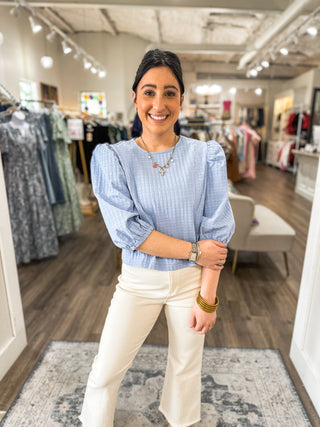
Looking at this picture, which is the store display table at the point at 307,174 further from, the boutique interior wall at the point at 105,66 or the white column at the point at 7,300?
the white column at the point at 7,300

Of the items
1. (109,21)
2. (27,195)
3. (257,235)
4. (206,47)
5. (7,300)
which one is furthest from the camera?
(206,47)

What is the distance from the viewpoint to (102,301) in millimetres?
2531

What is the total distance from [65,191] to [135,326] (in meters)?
2.70

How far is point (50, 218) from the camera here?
3160mm

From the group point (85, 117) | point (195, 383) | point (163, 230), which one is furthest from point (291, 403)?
point (85, 117)

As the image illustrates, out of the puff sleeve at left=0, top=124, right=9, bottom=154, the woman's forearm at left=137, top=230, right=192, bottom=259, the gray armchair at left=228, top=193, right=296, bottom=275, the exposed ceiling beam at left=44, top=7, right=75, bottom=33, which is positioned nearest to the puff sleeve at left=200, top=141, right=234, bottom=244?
the woman's forearm at left=137, top=230, right=192, bottom=259

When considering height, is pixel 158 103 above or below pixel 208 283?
above

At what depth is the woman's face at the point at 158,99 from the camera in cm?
96

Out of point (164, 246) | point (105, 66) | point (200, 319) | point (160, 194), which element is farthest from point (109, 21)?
point (200, 319)

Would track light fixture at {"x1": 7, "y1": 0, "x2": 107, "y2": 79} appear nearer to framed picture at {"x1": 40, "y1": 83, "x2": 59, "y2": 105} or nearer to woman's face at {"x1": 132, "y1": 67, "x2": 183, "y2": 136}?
framed picture at {"x1": 40, "y1": 83, "x2": 59, "y2": 105}

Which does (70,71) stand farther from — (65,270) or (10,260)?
(10,260)

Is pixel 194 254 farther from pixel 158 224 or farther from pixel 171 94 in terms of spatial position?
pixel 171 94

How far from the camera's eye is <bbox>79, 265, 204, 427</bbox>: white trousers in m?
1.08

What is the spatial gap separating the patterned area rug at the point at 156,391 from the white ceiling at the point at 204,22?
4.97 meters
